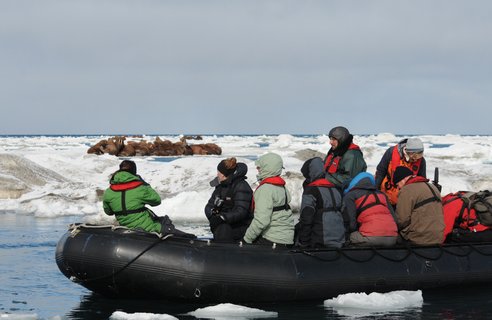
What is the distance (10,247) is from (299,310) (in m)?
6.01

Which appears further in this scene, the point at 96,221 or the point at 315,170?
the point at 96,221

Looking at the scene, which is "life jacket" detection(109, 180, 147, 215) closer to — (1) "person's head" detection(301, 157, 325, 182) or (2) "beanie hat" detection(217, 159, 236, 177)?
(2) "beanie hat" detection(217, 159, 236, 177)

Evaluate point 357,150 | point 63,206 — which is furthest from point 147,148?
point 357,150

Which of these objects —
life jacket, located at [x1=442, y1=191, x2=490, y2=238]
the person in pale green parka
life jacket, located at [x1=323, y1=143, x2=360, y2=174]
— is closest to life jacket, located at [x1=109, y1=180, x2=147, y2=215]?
the person in pale green parka

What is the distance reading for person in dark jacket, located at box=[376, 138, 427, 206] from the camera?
9.49 metres

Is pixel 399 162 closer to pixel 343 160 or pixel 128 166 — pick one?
pixel 343 160

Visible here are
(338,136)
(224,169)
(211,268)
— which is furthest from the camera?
(338,136)

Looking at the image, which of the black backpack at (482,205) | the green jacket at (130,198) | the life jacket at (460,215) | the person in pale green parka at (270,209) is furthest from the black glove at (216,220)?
the black backpack at (482,205)

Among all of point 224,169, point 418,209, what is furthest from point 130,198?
point 418,209

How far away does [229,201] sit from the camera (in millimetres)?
8656

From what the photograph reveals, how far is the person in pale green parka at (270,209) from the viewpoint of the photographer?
8336 mm

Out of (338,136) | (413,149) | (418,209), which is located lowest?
(418,209)

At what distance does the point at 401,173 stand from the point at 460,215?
1190 mm

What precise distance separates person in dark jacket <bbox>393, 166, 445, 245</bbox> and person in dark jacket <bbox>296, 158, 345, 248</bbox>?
809 mm
